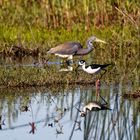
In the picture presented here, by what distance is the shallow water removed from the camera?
25.7 feet

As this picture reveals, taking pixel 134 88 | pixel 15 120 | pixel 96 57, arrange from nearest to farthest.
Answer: pixel 15 120, pixel 134 88, pixel 96 57

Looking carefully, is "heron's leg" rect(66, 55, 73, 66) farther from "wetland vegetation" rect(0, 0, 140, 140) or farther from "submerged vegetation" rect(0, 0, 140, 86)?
"submerged vegetation" rect(0, 0, 140, 86)

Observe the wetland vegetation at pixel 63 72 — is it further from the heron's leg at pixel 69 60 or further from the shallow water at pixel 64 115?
Answer: the heron's leg at pixel 69 60

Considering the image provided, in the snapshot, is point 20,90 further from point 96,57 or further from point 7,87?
point 96,57

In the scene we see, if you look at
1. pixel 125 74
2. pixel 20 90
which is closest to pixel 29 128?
pixel 20 90

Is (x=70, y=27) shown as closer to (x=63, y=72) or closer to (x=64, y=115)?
(x=63, y=72)

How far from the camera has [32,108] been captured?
930 cm

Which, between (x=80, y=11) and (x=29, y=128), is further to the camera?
(x=80, y=11)

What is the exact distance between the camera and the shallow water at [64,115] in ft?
25.7

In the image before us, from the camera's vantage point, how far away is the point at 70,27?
15.8 m

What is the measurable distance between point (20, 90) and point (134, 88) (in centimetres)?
153

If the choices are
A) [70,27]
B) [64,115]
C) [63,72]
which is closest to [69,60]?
[63,72]

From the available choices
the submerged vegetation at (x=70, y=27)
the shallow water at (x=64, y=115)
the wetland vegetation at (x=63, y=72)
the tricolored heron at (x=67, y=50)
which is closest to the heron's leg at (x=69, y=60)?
the tricolored heron at (x=67, y=50)

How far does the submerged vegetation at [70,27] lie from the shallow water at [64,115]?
7.24 feet
